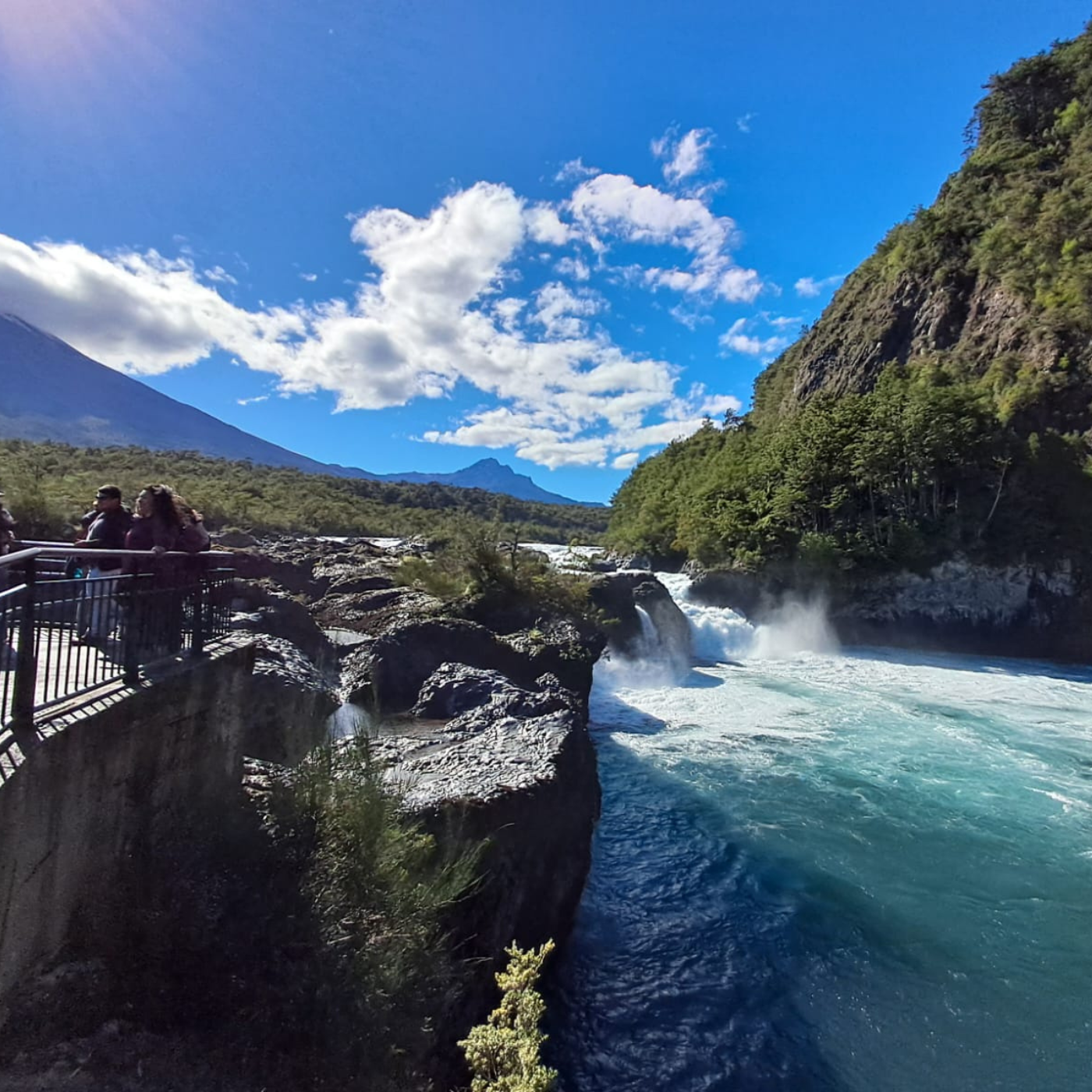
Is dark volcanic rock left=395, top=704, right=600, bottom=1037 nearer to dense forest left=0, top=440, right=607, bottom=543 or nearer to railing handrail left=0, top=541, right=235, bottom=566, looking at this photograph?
railing handrail left=0, top=541, right=235, bottom=566

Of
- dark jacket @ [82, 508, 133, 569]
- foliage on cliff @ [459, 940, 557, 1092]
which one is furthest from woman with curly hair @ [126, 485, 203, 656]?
foliage on cliff @ [459, 940, 557, 1092]

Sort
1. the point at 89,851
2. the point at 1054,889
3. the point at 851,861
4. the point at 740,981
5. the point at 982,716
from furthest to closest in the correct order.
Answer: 1. the point at 982,716
2. the point at 851,861
3. the point at 1054,889
4. the point at 740,981
5. the point at 89,851

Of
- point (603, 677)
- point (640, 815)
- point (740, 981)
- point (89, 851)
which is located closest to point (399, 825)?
point (89, 851)

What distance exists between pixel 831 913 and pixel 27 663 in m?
8.91

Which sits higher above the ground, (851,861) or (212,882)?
(212,882)

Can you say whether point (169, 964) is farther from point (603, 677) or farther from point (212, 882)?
point (603, 677)

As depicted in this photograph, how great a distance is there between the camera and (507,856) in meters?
Answer: 6.06

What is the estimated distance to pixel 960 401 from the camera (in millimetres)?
34125

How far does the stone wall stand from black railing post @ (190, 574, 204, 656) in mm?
419

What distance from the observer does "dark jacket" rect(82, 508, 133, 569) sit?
6445mm

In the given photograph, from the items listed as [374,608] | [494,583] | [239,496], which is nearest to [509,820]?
[374,608]

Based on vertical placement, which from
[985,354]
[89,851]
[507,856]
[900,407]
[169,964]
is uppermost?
[985,354]

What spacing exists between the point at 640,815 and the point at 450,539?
1019cm

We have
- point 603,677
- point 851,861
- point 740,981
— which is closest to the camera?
point 740,981
